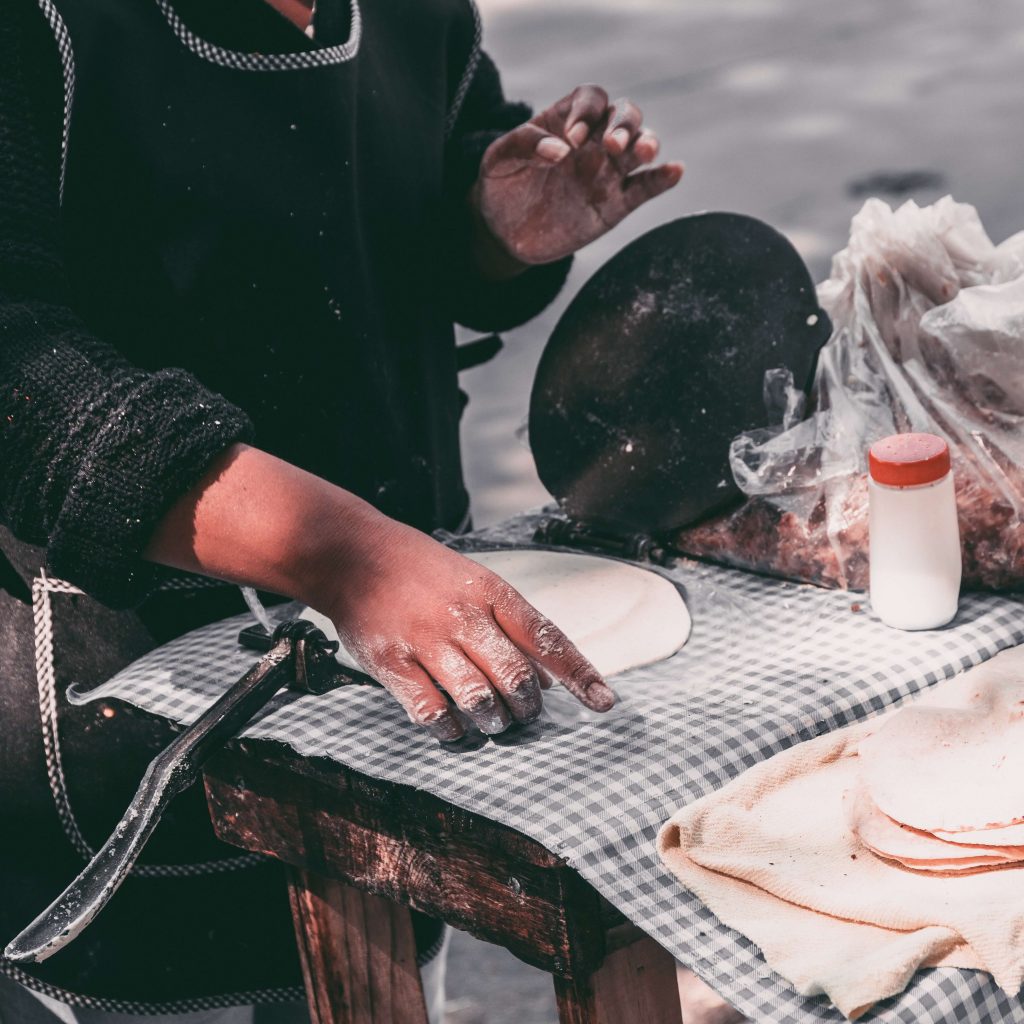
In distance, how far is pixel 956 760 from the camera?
1.26 metres

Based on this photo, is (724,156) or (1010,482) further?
(724,156)

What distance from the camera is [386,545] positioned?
55.3 inches

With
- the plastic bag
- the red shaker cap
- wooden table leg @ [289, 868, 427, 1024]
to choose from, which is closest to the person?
wooden table leg @ [289, 868, 427, 1024]

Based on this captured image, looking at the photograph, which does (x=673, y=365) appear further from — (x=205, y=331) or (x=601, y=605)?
(x=205, y=331)

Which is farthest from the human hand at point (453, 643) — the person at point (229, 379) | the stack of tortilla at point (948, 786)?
the stack of tortilla at point (948, 786)

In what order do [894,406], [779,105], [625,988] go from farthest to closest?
[779,105] → [894,406] → [625,988]

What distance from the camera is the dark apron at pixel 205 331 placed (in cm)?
161

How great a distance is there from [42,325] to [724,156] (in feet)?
21.8

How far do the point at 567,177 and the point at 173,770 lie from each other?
0.96m

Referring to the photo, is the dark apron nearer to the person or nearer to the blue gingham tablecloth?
the person

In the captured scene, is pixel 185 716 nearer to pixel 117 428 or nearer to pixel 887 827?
pixel 117 428

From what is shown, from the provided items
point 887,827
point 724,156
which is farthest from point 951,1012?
point 724,156

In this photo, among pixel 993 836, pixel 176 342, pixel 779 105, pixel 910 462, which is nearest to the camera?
pixel 993 836

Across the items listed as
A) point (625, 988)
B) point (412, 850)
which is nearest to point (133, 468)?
point (412, 850)
